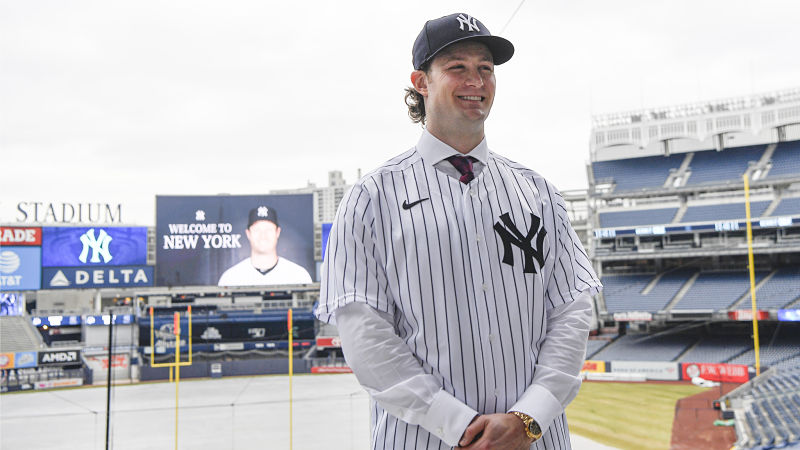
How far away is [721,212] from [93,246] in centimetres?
1969

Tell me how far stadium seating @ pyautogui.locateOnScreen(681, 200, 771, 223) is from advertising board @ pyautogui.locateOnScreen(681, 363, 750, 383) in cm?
580

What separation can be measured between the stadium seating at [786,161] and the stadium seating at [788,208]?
1.01m

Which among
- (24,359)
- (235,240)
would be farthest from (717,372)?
(24,359)

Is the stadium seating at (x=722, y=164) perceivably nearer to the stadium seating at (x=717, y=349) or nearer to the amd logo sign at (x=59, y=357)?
the stadium seating at (x=717, y=349)

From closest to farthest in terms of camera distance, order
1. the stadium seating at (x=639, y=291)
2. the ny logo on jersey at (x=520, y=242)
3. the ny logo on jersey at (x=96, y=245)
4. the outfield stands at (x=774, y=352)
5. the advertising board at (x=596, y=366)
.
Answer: the ny logo on jersey at (x=520, y=242), the outfield stands at (x=774, y=352), the advertising board at (x=596, y=366), the stadium seating at (x=639, y=291), the ny logo on jersey at (x=96, y=245)

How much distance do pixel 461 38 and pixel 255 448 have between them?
7259 mm

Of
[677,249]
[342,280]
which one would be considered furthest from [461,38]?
[677,249]

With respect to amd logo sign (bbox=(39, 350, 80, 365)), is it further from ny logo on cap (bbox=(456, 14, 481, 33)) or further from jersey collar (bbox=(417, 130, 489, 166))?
ny logo on cap (bbox=(456, 14, 481, 33))

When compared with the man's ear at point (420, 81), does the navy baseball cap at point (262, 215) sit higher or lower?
higher

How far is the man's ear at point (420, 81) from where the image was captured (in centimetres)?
130

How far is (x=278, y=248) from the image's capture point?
20.8m

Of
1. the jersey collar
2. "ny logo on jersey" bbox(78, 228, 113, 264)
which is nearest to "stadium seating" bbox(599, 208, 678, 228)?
"ny logo on jersey" bbox(78, 228, 113, 264)

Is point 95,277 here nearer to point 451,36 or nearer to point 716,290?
point 716,290

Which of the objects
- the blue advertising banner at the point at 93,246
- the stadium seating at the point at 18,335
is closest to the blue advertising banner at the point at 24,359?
the stadium seating at the point at 18,335
